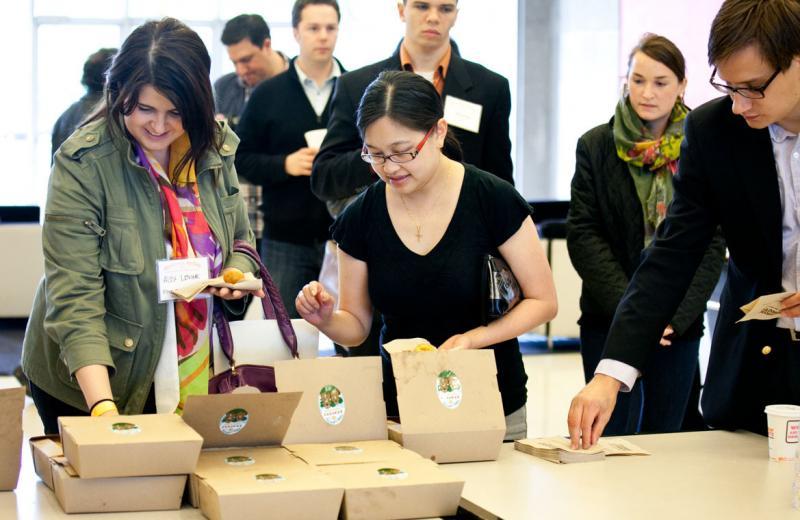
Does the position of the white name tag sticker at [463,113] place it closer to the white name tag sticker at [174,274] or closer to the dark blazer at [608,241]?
the dark blazer at [608,241]

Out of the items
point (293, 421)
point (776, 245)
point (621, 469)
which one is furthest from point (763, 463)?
point (293, 421)

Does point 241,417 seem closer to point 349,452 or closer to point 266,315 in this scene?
point 349,452

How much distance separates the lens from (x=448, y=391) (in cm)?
207

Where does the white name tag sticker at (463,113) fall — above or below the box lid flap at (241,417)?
above

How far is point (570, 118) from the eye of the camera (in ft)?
28.8

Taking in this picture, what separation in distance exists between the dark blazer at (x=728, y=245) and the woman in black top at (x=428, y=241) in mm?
272

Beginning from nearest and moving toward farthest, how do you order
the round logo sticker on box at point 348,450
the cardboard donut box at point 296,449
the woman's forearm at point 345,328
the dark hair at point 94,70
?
1. the cardboard donut box at point 296,449
2. the round logo sticker on box at point 348,450
3. the woman's forearm at point 345,328
4. the dark hair at point 94,70

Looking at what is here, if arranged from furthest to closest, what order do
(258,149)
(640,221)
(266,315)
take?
1. (258,149)
2. (640,221)
3. (266,315)

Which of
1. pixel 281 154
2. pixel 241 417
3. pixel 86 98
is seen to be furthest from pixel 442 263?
pixel 86 98

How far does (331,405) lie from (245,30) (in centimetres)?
316

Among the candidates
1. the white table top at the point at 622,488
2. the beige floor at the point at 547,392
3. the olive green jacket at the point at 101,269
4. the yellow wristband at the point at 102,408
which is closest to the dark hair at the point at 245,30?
the beige floor at the point at 547,392

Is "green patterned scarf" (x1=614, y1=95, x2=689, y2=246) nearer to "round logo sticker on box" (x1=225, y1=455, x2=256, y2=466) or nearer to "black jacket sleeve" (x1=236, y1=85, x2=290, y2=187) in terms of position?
"black jacket sleeve" (x1=236, y1=85, x2=290, y2=187)

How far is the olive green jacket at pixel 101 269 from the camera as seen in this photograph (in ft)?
6.98

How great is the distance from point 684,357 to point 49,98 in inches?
252
